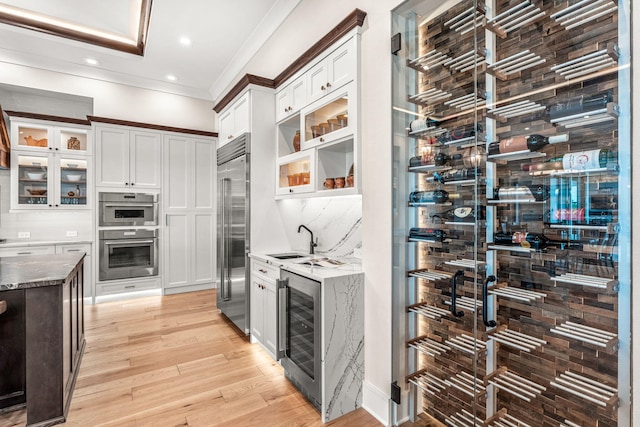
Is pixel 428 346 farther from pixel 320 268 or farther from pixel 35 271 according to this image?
pixel 35 271

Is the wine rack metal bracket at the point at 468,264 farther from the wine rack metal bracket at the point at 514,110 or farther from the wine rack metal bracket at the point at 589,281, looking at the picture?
the wine rack metal bracket at the point at 514,110

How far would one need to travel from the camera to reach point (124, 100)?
5082 millimetres

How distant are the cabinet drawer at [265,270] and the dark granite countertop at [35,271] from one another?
55.2 inches

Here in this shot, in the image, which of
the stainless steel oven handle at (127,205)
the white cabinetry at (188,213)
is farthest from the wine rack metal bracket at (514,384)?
the stainless steel oven handle at (127,205)

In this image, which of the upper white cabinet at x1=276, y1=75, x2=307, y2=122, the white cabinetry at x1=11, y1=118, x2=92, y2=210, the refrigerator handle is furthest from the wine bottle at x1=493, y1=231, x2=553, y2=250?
the white cabinetry at x1=11, y1=118, x2=92, y2=210

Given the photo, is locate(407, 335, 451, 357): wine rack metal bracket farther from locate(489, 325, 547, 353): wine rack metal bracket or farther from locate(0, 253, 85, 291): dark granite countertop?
locate(0, 253, 85, 291): dark granite countertop

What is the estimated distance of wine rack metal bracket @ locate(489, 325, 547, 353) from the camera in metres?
1.47

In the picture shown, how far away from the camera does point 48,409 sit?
78.7 inches

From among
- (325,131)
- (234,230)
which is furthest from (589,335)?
(234,230)

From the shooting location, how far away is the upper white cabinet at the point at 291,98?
283cm

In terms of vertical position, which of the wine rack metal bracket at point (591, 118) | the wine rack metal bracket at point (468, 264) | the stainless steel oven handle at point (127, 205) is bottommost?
the wine rack metal bracket at point (468, 264)

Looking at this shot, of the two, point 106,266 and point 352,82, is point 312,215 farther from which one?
point 106,266

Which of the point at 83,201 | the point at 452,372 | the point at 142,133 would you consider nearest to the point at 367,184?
the point at 452,372

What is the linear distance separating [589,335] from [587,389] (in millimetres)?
213
